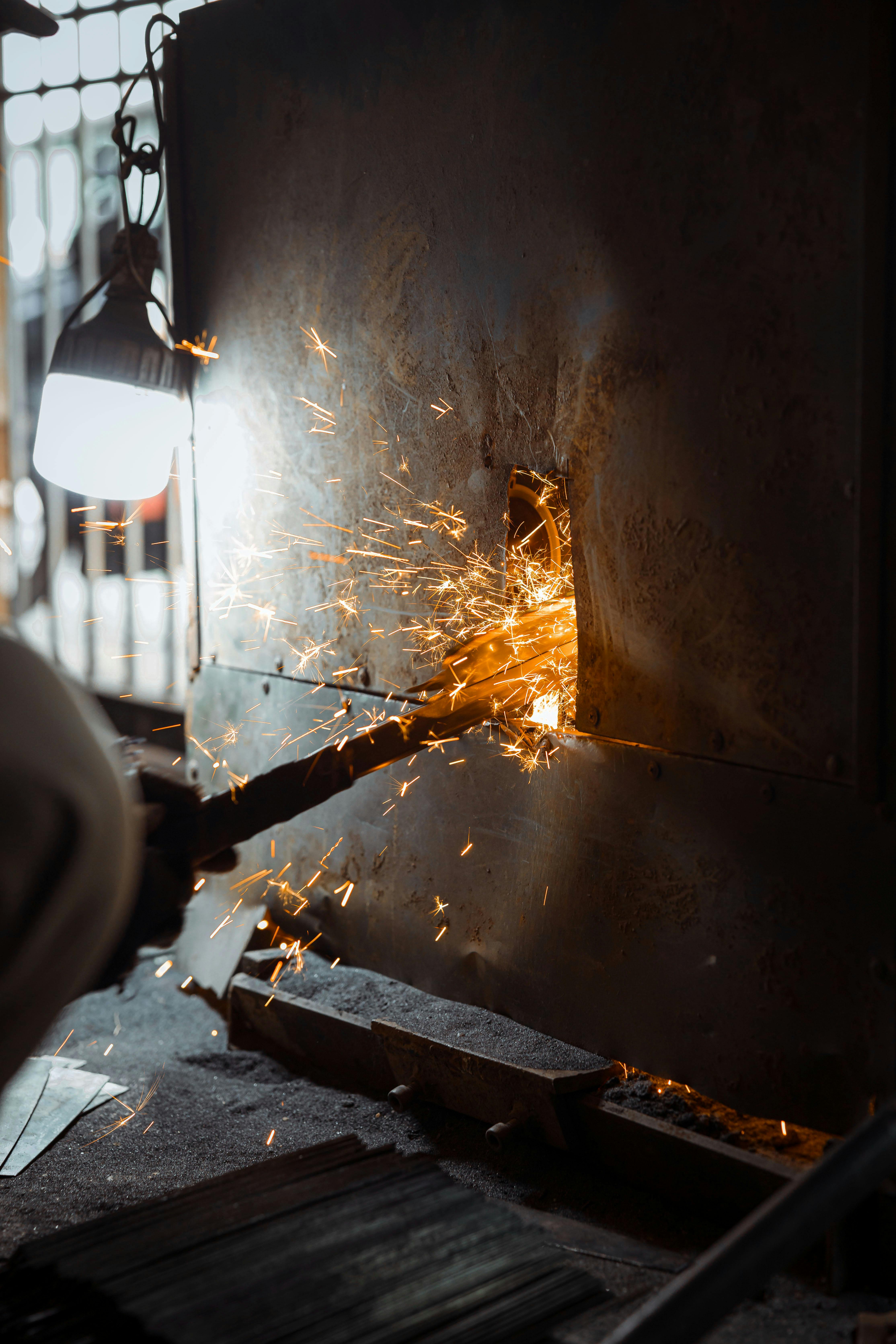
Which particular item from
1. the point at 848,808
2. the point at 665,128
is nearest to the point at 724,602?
the point at 848,808

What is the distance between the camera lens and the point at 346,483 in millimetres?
3160

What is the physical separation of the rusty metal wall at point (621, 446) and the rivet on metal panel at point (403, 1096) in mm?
300

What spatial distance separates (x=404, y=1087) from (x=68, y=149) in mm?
4329

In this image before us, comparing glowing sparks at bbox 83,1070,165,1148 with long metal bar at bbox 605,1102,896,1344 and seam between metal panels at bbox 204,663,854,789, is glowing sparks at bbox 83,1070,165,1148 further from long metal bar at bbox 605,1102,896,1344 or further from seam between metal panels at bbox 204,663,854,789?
long metal bar at bbox 605,1102,896,1344

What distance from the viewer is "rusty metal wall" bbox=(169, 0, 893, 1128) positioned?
79.6 inches

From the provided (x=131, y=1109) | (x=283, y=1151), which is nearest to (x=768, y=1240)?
(x=283, y=1151)

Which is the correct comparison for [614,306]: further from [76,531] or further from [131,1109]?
[76,531]

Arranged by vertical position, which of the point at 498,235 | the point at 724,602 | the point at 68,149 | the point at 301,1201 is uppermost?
the point at 68,149


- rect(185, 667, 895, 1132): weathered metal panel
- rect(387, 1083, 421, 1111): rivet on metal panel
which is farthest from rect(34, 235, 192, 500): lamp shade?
rect(387, 1083, 421, 1111): rivet on metal panel

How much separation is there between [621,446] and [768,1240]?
1567mm

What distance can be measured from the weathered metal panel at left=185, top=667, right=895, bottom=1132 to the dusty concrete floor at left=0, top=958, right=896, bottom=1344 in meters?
0.30

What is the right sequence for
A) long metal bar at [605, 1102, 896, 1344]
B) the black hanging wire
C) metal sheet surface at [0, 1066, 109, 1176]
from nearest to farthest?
long metal bar at [605, 1102, 896, 1344] → metal sheet surface at [0, 1066, 109, 1176] → the black hanging wire

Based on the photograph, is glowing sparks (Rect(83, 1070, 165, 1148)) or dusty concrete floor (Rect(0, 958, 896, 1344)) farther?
glowing sparks (Rect(83, 1070, 165, 1148))

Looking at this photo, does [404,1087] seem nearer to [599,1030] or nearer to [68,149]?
[599,1030]
